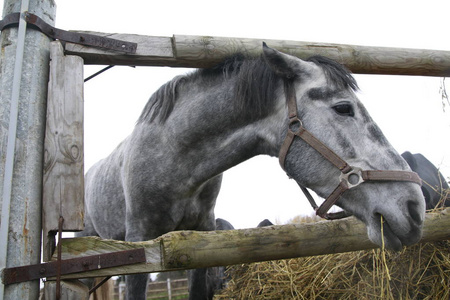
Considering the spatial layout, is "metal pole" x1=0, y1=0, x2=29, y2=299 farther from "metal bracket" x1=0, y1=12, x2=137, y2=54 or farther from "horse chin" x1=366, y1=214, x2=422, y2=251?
"horse chin" x1=366, y1=214, x2=422, y2=251

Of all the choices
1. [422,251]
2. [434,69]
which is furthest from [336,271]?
[434,69]

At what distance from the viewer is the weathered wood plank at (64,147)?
1752mm

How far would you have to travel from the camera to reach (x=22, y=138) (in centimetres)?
179

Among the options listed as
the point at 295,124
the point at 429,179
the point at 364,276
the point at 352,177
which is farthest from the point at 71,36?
the point at 429,179

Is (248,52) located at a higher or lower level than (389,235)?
higher

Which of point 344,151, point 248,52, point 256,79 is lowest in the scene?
point 344,151

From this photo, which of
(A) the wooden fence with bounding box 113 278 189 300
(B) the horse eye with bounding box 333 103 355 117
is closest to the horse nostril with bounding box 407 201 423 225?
(B) the horse eye with bounding box 333 103 355 117

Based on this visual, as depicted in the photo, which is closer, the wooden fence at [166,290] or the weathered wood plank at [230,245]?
the weathered wood plank at [230,245]

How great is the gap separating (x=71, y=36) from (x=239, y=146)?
1.29 metres

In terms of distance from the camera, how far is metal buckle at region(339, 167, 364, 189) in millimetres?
2129

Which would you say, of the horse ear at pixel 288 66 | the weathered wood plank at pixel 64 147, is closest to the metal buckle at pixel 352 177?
the horse ear at pixel 288 66

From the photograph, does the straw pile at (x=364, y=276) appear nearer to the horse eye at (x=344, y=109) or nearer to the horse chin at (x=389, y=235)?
the horse chin at (x=389, y=235)

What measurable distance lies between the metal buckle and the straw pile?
542 mm

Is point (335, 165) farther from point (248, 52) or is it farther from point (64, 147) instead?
point (64, 147)
